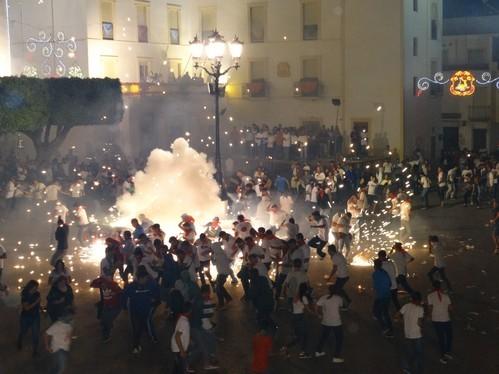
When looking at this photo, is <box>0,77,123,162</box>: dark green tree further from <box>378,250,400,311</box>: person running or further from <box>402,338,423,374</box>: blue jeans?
<box>402,338,423,374</box>: blue jeans

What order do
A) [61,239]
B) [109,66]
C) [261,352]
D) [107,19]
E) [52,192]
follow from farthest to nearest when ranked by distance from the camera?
[109,66], [107,19], [52,192], [61,239], [261,352]

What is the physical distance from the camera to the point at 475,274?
58.6 ft

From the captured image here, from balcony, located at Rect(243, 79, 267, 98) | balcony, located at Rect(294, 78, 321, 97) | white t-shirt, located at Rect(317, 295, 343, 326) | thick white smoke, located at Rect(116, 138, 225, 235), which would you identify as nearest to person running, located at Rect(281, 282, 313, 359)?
white t-shirt, located at Rect(317, 295, 343, 326)

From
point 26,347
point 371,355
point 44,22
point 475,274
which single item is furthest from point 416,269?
point 44,22

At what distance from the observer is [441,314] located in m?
12.1

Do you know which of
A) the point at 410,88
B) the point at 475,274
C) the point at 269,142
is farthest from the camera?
the point at 410,88

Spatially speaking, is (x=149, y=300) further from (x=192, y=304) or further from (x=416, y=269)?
(x=416, y=269)

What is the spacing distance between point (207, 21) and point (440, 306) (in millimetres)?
33515

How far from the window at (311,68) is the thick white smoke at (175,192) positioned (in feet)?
55.7

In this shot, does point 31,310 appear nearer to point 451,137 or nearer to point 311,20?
point 311,20

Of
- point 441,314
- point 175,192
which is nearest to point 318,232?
point 175,192

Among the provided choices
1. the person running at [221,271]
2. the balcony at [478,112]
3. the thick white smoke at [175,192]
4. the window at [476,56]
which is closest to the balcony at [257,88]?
the balcony at [478,112]

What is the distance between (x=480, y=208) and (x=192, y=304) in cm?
1833

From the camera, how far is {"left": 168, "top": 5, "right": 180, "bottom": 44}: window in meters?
42.7
